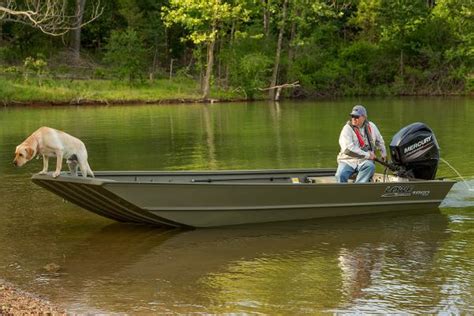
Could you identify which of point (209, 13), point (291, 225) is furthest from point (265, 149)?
point (209, 13)

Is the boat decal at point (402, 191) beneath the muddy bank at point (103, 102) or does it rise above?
beneath

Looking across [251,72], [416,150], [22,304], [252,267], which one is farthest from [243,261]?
[251,72]

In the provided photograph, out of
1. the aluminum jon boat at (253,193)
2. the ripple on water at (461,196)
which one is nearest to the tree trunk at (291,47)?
the ripple on water at (461,196)

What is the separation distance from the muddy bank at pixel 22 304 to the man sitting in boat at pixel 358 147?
5.68 m

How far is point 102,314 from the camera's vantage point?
6.84m

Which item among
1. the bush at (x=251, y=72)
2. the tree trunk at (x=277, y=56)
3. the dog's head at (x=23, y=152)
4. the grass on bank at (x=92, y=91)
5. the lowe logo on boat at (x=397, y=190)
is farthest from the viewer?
the tree trunk at (x=277, y=56)

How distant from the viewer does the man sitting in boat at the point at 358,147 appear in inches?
436

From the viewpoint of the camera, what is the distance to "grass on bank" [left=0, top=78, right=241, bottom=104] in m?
41.3

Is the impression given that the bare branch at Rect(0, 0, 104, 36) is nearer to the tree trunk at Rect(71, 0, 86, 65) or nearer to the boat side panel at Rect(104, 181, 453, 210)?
the tree trunk at Rect(71, 0, 86, 65)

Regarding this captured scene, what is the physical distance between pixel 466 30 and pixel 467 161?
40.5m

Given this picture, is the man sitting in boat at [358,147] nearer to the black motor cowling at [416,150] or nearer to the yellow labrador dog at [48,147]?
the black motor cowling at [416,150]

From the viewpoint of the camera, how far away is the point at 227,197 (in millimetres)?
10234

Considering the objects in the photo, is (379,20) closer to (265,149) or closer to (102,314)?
(265,149)

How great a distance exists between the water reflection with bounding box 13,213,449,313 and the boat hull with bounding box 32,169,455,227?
22 cm
